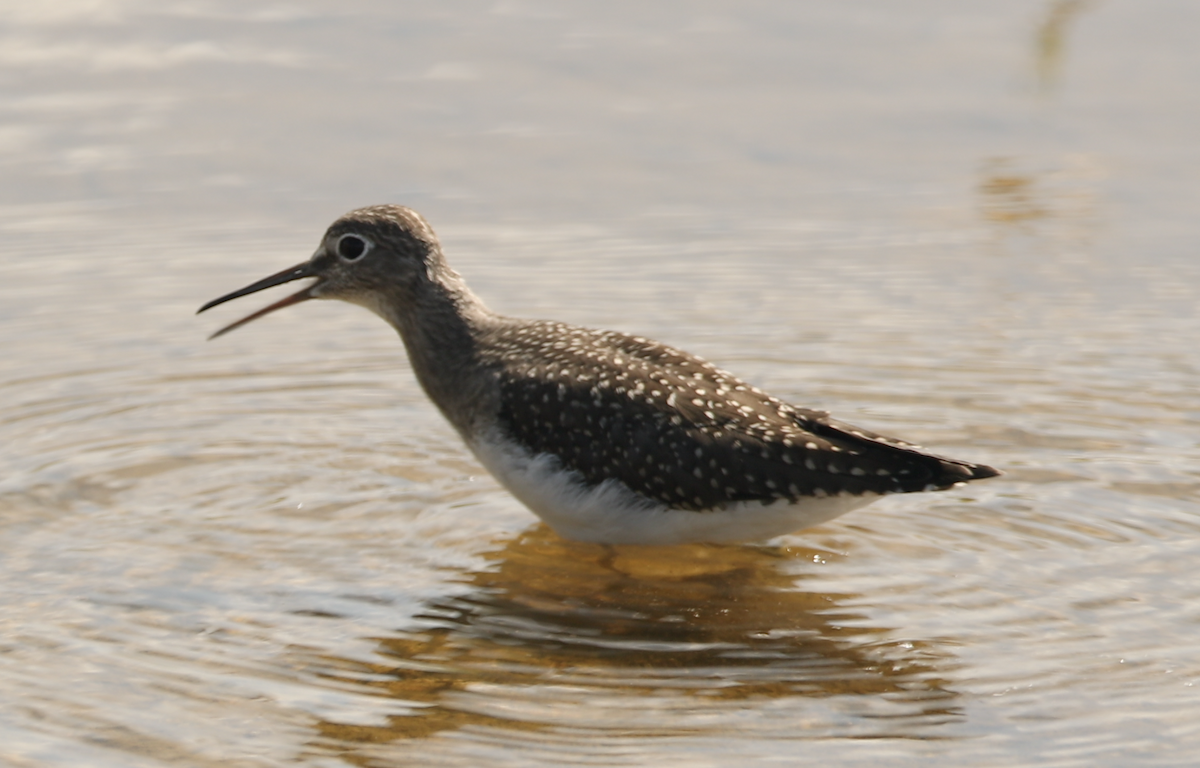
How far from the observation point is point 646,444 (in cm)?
884

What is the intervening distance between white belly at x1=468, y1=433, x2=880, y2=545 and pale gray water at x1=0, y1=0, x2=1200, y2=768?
29 cm

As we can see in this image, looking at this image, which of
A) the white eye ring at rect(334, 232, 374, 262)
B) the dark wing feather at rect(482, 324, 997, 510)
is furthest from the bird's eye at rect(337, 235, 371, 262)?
the dark wing feather at rect(482, 324, 997, 510)

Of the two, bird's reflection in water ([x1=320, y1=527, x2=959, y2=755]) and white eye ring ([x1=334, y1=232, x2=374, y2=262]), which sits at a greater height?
white eye ring ([x1=334, y1=232, x2=374, y2=262])

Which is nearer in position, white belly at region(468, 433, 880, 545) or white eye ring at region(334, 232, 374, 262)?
white belly at region(468, 433, 880, 545)

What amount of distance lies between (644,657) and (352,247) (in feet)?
12.3

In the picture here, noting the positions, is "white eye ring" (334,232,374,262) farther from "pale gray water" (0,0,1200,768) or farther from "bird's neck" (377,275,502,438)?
"pale gray water" (0,0,1200,768)

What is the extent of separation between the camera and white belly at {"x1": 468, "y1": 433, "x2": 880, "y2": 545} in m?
8.77

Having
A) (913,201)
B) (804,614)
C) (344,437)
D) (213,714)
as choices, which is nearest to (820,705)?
(804,614)

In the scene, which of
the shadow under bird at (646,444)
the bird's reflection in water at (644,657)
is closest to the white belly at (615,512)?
the shadow under bird at (646,444)

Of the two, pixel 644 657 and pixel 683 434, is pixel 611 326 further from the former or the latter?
pixel 644 657

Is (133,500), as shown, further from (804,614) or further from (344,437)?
(804,614)

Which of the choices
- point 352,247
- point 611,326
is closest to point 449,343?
point 352,247

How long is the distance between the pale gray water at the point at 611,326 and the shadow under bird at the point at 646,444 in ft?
1.43

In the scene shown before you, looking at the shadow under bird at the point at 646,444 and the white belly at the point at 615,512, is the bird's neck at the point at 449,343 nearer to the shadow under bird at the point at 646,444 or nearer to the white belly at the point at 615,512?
the shadow under bird at the point at 646,444
